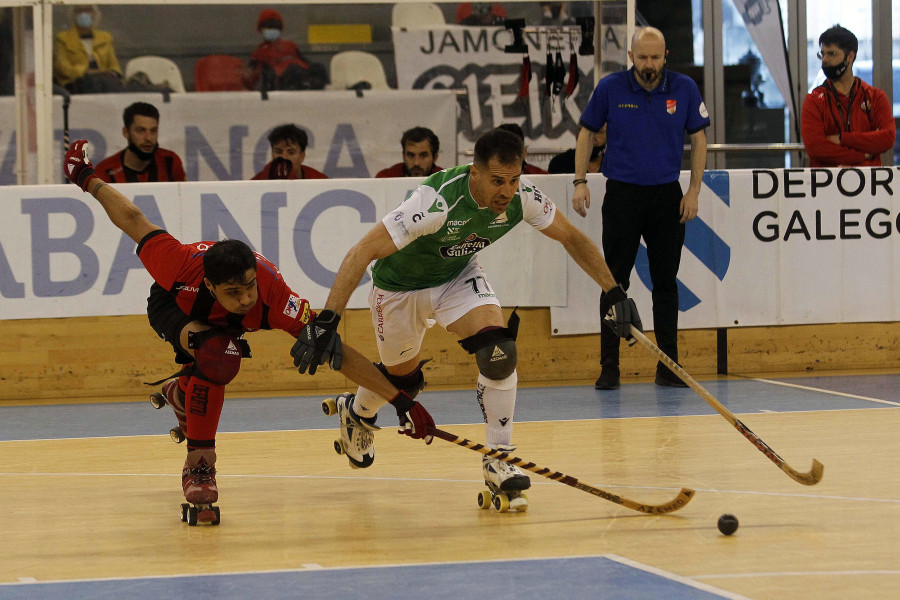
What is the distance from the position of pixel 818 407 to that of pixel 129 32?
28.1 ft

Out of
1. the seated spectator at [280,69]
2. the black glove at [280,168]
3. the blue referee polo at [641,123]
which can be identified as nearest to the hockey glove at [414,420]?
the blue referee polo at [641,123]

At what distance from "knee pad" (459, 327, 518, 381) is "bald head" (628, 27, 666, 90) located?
13.0 ft

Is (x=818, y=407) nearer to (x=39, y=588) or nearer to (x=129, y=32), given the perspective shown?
(x=39, y=588)

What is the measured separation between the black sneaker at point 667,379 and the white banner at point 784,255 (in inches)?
17.0

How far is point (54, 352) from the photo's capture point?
9.02 meters

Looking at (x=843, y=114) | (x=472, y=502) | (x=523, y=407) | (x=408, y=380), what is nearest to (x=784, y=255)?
(x=843, y=114)

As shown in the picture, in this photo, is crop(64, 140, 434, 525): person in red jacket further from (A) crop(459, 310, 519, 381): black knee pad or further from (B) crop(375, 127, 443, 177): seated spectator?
(B) crop(375, 127, 443, 177): seated spectator

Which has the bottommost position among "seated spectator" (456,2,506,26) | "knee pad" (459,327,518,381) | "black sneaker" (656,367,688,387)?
"black sneaker" (656,367,688,387)

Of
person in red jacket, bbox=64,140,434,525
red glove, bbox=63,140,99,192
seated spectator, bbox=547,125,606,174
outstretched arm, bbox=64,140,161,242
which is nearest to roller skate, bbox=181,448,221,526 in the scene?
person in red jacket, bbox=64,140,434,525

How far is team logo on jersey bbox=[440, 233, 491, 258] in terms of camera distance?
5.54m

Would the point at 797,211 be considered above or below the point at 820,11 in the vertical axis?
below

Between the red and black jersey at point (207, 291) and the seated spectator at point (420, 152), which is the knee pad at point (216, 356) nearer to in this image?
the red and black jersey at point (207, 291)

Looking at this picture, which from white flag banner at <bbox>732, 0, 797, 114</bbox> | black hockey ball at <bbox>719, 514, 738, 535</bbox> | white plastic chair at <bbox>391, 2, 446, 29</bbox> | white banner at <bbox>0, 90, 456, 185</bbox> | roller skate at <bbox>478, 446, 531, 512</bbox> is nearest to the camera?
black hockey ball at <bbox>719, 514, 738, 535</bbox>

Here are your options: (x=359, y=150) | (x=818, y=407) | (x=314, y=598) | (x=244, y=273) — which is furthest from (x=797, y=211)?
(x=314, y=598)
